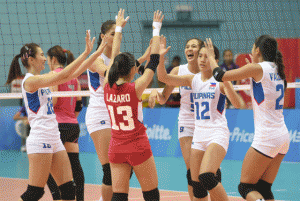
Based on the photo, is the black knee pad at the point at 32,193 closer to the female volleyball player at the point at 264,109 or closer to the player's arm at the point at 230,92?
the female volleyball player at the point at 264,109

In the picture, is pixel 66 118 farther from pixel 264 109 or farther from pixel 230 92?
pixel 264 109

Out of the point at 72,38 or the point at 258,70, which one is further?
the point at 72,38

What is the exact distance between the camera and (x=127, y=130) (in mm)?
3914

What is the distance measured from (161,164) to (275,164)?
17.8 ft

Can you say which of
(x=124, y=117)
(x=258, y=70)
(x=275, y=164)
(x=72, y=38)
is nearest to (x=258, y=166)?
(x=275, y=164)

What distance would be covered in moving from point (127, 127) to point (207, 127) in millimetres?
1024

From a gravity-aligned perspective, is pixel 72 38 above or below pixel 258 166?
above

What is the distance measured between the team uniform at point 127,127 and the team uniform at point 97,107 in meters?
1.06

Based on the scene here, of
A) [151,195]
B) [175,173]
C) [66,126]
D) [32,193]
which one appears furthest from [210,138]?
[175,173]

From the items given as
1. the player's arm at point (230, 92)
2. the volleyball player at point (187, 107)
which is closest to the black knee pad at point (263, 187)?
the player's arm at point (230, 92)

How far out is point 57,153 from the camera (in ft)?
14.5

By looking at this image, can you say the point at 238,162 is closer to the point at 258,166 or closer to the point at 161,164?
the point at 161,164

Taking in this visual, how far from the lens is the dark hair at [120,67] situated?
3.87m

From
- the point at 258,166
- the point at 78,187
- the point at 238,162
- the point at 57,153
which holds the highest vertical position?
the point at 57,153
